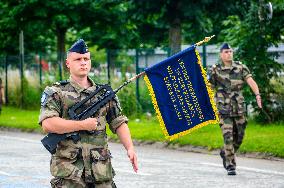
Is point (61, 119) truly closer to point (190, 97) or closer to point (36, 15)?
point (190, 97)

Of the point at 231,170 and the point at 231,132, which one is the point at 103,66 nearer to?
the point at 231,132

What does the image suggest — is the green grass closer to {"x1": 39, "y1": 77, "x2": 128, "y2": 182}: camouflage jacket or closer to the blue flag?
the blue flag

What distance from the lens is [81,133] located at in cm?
738

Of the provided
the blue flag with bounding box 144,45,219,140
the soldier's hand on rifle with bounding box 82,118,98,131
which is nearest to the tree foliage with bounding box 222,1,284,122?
the blue flag with bounding box 144,45,219,140

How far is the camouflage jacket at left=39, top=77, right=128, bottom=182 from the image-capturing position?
24.0 ft

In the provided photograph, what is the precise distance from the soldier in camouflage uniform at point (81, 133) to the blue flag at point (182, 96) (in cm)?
146

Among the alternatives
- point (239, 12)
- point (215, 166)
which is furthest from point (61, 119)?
point (239, 12)

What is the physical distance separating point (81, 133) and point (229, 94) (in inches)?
303

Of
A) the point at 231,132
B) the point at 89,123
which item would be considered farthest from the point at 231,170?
the point at 89,123

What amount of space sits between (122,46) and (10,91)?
5.02 m

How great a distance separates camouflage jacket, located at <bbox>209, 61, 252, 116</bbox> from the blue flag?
5.02 metres

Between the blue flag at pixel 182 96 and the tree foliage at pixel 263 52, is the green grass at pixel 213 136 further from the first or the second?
the blue flag at pixel 182 96

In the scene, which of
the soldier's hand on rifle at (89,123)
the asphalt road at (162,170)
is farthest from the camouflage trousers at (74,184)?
the asphalt road at (162,170)

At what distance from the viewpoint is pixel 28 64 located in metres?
36.3
